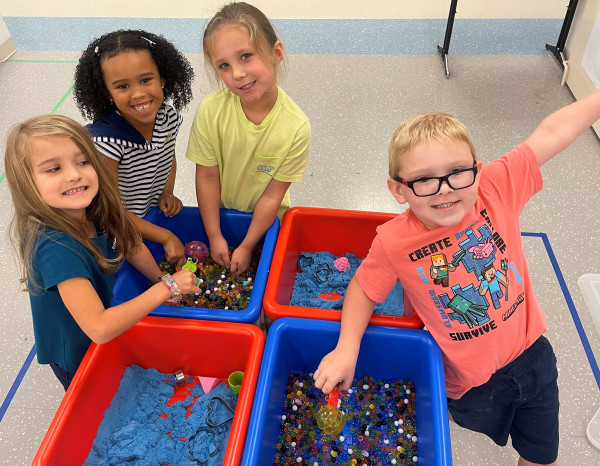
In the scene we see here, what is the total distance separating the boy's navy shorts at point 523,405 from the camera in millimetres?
1015

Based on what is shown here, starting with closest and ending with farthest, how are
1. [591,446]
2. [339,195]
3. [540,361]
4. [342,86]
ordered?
1. [540,361]
2. [591,446]
3. [339,195]
4. [342,86]

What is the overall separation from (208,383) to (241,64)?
2.55ft

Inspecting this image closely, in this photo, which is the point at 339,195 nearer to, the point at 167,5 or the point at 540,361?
the point at 540,361

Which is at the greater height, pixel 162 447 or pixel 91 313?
pixel 91 313

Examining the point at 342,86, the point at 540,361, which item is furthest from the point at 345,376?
the point at 342,86

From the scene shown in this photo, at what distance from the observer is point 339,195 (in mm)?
2045

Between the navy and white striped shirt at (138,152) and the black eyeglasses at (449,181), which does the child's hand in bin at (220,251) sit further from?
the black eyeglasses at (449,181)

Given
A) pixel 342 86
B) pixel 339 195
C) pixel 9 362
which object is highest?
pixel 342 86

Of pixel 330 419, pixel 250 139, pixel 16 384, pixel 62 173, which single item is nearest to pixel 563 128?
pixel 250 139

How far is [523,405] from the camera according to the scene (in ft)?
3.50

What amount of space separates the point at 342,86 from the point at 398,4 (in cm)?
124

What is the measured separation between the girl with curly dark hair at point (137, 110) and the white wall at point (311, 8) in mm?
2255

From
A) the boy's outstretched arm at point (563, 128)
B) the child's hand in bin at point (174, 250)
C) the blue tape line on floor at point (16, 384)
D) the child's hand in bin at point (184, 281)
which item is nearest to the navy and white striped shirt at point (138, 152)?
the child's hand in bin at point (174, 250)

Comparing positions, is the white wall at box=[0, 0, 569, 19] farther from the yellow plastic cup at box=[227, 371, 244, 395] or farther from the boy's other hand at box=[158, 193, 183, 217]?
the yellow plastic cup at box=[227, 371, 244, 395]
